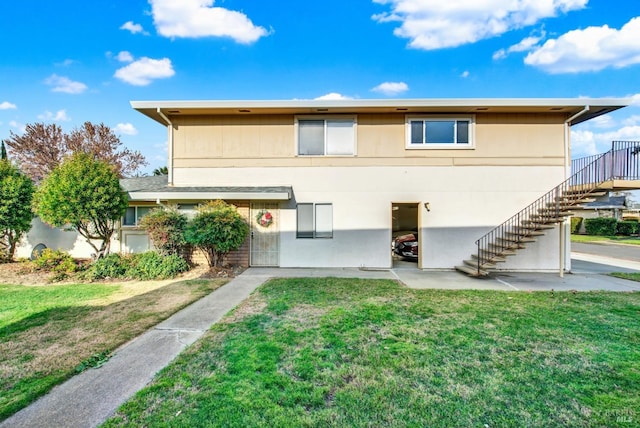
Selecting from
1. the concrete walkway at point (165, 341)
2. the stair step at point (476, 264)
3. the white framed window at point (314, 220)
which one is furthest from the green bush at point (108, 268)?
Answer: the stair step at point (476, 264)

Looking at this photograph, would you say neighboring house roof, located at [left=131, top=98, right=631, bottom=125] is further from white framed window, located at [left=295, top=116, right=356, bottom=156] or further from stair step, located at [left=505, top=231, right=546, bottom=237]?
stair step, located at [left=505, top=231, right=546, bottom=237]

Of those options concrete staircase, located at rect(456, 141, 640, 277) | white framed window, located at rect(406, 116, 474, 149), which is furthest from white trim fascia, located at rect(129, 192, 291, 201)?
concrete staircase, located at rect(456, 141, 640, 277)

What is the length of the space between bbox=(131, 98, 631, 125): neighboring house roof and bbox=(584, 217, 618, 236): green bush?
2062 cm

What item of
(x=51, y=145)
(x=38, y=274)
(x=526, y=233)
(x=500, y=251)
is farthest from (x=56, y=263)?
(x=51, y=145)

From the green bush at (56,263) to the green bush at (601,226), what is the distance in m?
33.5

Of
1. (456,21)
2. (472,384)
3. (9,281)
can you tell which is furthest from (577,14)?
(9,281)

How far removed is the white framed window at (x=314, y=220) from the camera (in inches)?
368

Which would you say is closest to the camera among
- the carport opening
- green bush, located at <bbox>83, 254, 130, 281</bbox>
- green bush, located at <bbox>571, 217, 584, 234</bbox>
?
green bush, located at <bbox>83, 254, 130, 281</bbox>

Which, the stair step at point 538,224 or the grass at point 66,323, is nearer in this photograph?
the grass at point 66,323

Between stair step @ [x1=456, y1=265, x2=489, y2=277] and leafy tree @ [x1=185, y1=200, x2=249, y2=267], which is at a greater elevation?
leafy tree @ [x1=185, y1=200, x2=249, y2=267]

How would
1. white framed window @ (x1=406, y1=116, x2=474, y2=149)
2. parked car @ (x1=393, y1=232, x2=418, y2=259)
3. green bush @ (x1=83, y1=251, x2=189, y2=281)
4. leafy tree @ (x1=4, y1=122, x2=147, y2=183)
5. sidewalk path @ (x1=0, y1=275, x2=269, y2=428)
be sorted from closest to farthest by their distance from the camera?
1. sidewalk path @ (x1=0, y1=275, x2=269, y2=428)
2. green bush @ (x1=83, y1=251, x2=189, y2=281)
3. white framed window @ (x1=406, y1=116, x2=474, y2=149)
4. parked car @ (x1=393, y1=232, x2=418, y2=259)
5. leafy tree @ (x1=4, y1=122, x2=147, y2=183)

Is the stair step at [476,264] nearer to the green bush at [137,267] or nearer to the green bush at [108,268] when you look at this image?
the green bush at [137,267]

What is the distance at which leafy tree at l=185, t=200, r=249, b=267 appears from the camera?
8.01 m

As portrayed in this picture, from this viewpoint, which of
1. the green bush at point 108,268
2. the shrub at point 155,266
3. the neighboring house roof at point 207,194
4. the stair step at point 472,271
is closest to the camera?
the green bush at point 108,268
